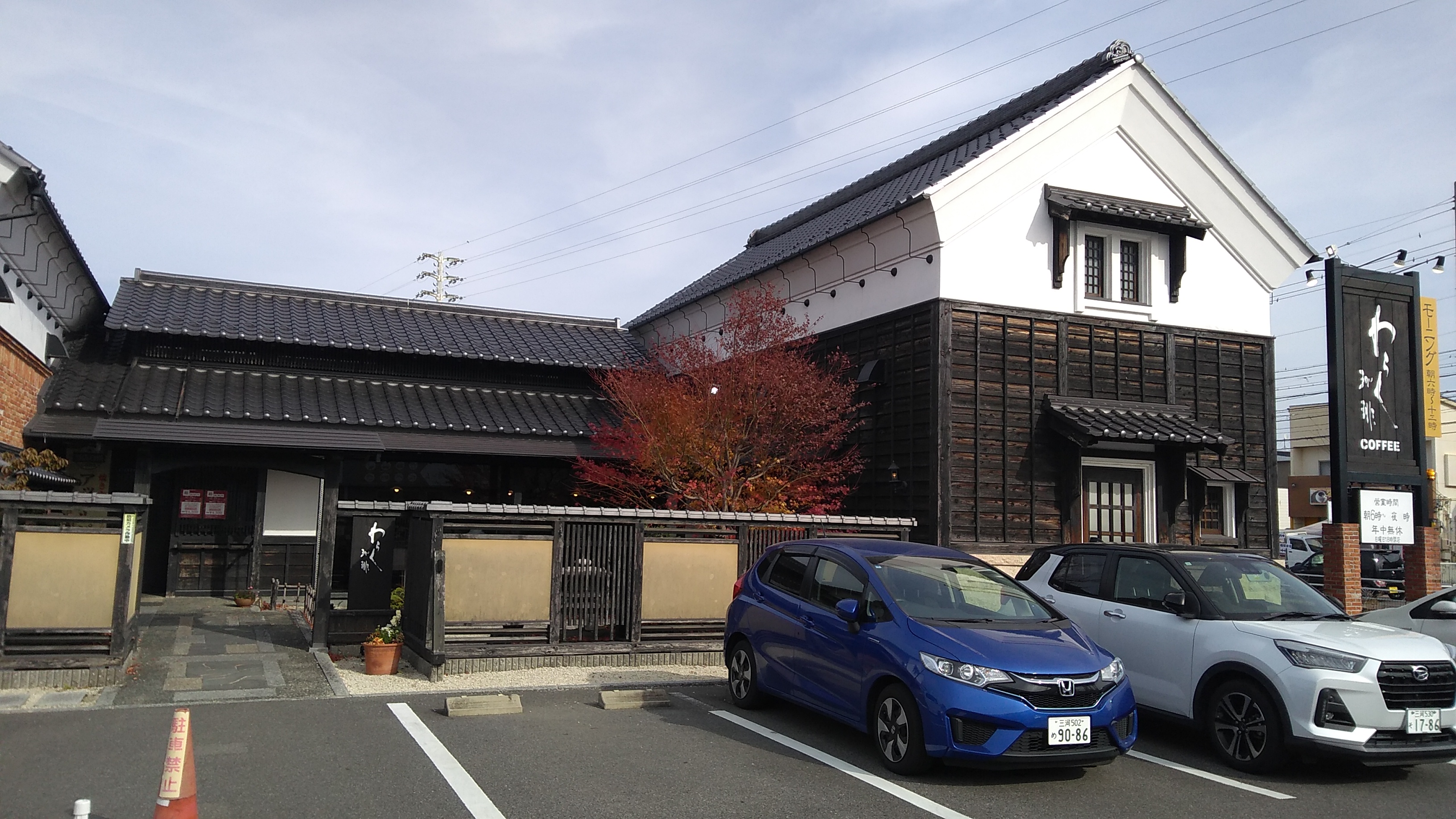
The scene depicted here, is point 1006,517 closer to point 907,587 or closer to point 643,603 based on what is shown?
point 643,603

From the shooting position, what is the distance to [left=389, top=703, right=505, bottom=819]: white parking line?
6188 millimetres

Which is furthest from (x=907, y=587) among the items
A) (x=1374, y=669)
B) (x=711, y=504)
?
(x=711, y=504)

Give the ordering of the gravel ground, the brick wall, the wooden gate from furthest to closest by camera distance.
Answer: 1. the brick wall
2. the wooden gate
3. the gravel ground

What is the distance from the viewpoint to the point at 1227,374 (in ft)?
60.8

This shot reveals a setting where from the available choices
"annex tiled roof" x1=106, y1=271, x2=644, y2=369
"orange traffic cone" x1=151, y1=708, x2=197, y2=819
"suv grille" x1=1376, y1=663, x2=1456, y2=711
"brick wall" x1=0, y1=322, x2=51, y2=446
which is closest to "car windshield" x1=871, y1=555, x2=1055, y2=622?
"suv grille" x1=1376, y1=663, x2=1456, y2=711

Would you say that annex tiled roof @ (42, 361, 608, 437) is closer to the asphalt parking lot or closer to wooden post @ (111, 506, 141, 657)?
wooden post @ (111, 506, 141, 657)

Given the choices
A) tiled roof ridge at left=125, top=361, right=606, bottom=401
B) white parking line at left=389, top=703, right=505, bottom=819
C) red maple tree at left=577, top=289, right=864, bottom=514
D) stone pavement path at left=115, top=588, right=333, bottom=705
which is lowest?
stone pavement path at left=115, top=588, right=333, bottom=705

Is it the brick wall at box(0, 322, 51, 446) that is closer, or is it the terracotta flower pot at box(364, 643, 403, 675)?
the terracotta flower pot at box(364, 643, 403, 675)

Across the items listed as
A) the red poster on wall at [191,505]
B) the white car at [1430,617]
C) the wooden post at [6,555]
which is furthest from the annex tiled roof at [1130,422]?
the red poster on wall at [191,505]

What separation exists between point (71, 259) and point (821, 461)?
12.2 meters

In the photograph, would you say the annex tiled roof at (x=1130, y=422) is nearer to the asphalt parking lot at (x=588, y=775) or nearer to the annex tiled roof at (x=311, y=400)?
the asphalt parking lot at (x=588, y=775)

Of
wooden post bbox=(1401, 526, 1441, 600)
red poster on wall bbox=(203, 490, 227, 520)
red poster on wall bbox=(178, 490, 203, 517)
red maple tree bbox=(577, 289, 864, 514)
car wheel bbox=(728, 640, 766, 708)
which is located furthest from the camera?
red poster on wall bbox=(203, 490, 227, 520)

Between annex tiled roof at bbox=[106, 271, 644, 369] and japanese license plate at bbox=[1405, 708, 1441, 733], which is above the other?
annex tiled roof at bbox=[106, 271, 644, 369]

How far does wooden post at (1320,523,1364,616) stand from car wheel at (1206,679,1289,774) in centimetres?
1005
